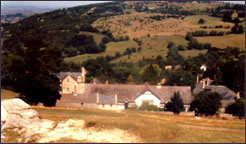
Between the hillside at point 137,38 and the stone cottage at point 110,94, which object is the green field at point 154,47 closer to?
the hillside at point 137,38

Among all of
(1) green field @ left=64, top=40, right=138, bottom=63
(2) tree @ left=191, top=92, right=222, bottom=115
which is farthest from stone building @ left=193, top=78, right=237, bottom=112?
(1) green field @ left=64, top=40, right=138, bottom=63

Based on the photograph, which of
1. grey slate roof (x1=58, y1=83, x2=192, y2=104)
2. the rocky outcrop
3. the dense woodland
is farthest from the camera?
grey slate roof (x1=58, y1=83, x2=192, y2=104)

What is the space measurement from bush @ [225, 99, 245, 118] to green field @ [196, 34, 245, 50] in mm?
46409

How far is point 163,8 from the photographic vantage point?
463ft

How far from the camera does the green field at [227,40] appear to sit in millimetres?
91438

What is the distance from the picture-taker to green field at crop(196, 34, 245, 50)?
9144cm

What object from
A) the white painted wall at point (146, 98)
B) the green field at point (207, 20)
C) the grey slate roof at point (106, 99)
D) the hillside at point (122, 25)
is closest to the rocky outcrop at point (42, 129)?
the grey slate roof at point (106, 99)

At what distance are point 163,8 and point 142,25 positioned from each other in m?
18.5

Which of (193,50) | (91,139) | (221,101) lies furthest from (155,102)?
(193,50)

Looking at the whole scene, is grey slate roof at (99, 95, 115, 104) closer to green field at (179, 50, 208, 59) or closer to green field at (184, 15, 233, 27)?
green field at (179, 50, 208, 59)

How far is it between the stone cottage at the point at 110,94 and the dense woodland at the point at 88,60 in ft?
9.25

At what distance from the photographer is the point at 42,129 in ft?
80.1

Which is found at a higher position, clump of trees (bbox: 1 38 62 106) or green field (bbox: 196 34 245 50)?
green field (bbox: 196 34 245 50)

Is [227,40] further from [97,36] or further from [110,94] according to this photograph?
[110,94]
